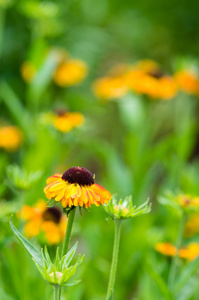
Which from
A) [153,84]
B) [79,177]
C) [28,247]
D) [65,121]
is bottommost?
[28,247]

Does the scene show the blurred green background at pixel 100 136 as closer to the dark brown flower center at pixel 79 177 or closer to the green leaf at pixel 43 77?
the green leaf at pixel 43 77

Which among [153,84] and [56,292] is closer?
[56,292]

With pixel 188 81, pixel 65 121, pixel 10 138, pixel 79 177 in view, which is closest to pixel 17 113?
pixel 10 138

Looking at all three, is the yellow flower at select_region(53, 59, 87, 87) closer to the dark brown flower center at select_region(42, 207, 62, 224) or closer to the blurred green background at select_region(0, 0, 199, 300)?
the blurred green background at select_region(0, 0, 199, 300)

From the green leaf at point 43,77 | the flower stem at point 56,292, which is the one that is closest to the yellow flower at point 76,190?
the flower stem at point 56,292

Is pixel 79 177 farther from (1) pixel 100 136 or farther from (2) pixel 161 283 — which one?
(1) pixel 100 136

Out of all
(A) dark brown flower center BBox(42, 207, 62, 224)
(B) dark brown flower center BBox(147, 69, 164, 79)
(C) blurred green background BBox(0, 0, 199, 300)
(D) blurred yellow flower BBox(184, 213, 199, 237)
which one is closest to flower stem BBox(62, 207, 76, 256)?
(C) blurred green background BBox(0, 0, 199, 300)
